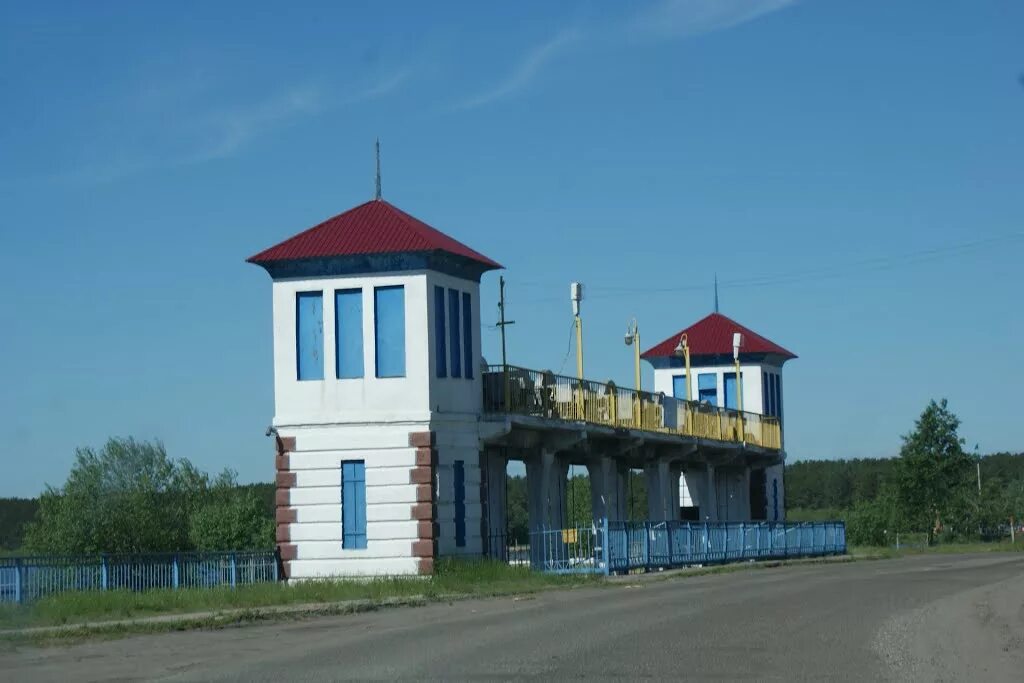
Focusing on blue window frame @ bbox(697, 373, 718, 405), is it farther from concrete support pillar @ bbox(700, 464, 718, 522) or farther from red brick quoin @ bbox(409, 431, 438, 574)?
red brick quoin @ bbox(409, 431, 438, 574)

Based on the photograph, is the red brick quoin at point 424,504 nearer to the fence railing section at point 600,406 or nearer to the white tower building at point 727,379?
the fence railing section at point 600,406

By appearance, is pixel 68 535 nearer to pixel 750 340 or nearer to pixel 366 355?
pixel 750 340

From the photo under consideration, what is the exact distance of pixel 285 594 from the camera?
25.6 m

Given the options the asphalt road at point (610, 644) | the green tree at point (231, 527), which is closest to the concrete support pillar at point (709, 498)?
the green tree at point (231, 527)

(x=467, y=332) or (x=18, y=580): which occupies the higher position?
(x=467, y=332)

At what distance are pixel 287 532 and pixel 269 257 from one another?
5.75 m

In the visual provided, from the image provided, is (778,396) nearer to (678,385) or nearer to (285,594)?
(678,385)

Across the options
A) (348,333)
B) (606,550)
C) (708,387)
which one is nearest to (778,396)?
(708,387)

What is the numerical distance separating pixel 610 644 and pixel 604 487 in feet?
91.1

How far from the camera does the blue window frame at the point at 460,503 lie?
32.4m

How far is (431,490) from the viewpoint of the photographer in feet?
102

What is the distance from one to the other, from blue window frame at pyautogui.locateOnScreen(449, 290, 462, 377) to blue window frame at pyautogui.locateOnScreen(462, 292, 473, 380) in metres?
0.27

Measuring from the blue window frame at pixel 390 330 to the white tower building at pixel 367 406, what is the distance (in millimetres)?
21

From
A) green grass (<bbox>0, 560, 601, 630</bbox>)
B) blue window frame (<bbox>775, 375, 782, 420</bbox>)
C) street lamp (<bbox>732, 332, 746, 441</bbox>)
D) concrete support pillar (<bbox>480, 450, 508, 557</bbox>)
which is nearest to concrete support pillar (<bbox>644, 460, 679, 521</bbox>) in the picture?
street lamp (<bbox>732, 332, 746, 441</bbox>)
